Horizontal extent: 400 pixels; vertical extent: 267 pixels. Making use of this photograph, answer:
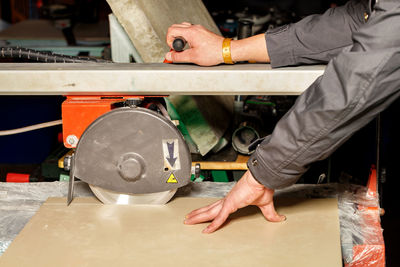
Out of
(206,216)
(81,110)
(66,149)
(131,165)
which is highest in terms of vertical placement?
(81,110)

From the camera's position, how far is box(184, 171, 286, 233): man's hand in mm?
1204

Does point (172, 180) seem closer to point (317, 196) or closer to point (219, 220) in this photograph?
point (219, 220)

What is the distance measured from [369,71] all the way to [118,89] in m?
0.58

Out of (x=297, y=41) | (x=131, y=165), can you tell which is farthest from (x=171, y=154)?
(x=297, y=41)

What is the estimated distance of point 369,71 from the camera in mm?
964

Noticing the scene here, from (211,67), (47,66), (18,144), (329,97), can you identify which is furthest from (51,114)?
(329,97)

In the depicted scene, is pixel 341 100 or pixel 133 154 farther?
pixel 133 154

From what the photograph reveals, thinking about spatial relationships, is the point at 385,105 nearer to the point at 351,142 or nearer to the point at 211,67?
the point at 211,67

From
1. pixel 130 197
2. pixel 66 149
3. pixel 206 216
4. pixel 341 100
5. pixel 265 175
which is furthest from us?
pixel 66 149

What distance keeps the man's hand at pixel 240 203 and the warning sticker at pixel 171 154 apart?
0.45 ft

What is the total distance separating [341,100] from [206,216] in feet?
1.52

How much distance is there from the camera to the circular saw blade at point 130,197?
136 centimetres

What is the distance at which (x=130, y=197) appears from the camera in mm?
1367

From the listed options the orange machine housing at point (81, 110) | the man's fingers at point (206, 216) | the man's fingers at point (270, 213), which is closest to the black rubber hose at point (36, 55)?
the orange machine housing at point (81, 110)
